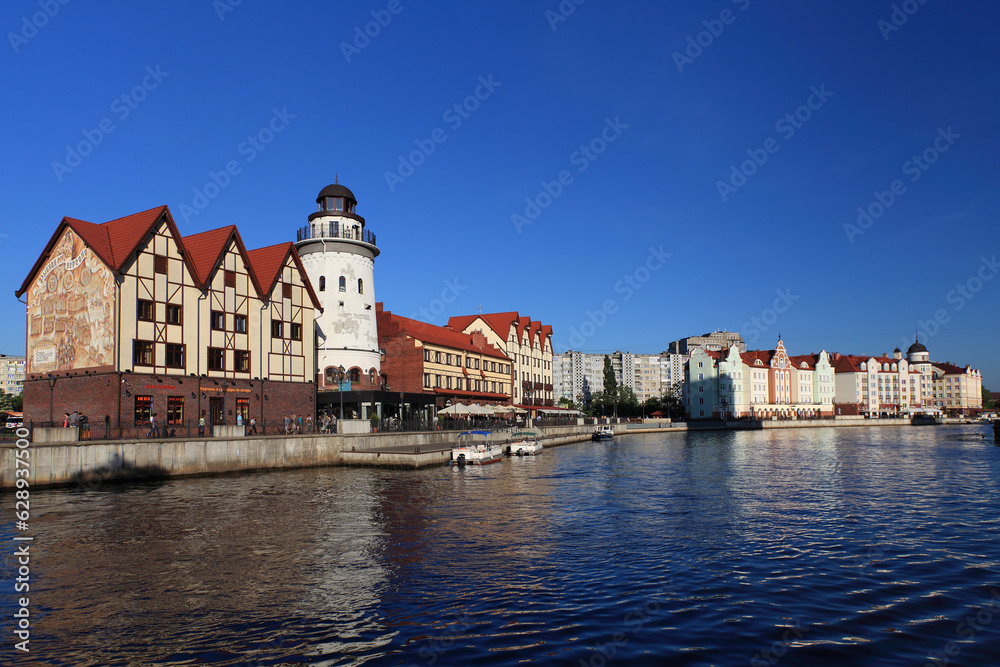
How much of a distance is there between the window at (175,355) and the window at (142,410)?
2875mm

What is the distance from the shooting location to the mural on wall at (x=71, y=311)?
42.9 metres

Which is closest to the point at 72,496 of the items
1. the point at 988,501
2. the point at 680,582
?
the point at 680,582

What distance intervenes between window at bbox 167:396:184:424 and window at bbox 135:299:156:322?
5.33 meters

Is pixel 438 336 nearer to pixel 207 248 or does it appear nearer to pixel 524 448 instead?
pixel 524 448

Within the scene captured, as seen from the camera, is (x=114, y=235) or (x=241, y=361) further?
(x=241, y=361)

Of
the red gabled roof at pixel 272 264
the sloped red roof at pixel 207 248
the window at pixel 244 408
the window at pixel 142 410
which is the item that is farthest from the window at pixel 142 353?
the red gabled roof at pixel 272 264

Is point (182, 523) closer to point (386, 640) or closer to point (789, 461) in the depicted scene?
point (386, 640)

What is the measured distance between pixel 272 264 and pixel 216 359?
985 cm

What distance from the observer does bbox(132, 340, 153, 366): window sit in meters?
43.2

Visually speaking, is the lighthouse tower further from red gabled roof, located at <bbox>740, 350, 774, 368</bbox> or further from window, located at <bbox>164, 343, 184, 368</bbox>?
red gabled roof, located at <bbox>740, 350, 774, 368</bbox>

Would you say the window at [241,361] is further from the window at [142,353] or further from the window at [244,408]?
the window at [142,353]

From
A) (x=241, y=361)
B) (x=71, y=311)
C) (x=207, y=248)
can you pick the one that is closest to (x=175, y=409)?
(x=241, y=361)

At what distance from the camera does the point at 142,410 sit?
142 ft

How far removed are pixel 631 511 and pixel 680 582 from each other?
11.5 metres
